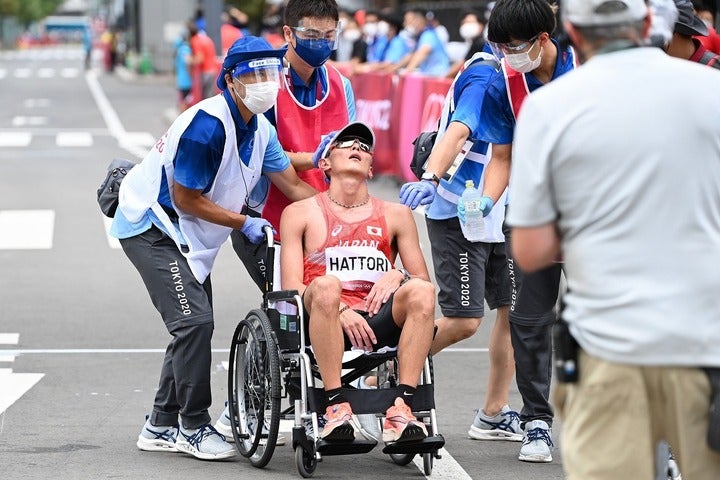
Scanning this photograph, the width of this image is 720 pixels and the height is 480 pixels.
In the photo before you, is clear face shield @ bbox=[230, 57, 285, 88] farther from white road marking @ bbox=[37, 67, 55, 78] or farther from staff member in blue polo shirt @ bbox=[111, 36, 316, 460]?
white road marking @ bbox=[37, 67, 55, 78]

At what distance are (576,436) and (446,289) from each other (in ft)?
11.1

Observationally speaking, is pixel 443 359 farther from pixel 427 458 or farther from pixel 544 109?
pixel 544 109

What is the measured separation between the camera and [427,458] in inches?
240

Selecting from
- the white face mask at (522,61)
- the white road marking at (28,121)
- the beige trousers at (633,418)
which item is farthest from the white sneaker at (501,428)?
the white road marking at (28,121)

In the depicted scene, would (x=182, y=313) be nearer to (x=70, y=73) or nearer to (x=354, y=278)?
(x=354, y=278)

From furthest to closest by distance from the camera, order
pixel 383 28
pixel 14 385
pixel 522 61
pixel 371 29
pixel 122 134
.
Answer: pixel 122 134, pixel 371 29, pixel 383 28, pixel 14 385, pixel 522 61

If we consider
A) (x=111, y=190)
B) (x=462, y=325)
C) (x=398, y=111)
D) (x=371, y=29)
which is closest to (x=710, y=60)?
(x=462, y=325)

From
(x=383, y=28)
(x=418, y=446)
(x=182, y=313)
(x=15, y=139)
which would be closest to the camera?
(x=418, y=446)

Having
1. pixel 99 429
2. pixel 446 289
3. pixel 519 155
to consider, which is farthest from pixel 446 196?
pixel 519 155

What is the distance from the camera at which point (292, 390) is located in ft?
20.1

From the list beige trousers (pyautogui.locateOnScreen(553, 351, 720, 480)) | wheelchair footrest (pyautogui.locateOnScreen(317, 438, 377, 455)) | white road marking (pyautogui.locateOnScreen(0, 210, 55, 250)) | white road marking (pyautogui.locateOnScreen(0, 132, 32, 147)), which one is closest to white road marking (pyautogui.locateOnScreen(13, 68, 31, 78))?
white road marking (pyautogui.locateOnScreen(0, 132, 32, 147))

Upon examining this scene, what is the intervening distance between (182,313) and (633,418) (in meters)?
3.23

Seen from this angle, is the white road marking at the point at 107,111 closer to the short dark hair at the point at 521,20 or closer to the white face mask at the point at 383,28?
the white face mask at the point at 383,28

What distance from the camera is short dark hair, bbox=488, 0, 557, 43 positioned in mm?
6098
